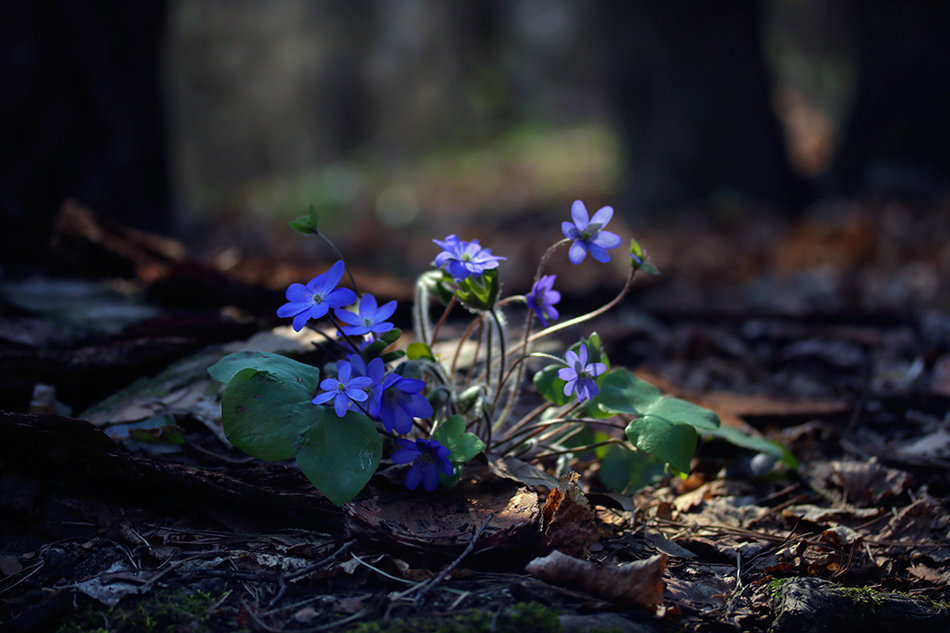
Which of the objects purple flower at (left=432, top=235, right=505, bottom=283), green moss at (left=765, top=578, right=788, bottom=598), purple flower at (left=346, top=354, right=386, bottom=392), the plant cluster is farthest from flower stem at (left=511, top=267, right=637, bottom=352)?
green moss at (left=765, top=578, right=788, bottom=598)

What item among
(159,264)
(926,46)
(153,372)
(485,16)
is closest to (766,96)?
(926,46)

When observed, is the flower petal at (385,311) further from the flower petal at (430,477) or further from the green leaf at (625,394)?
the green leaf at (625,394)

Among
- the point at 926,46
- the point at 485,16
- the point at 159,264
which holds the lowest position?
the point at 159,264

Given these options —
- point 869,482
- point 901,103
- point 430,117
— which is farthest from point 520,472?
point 430,117

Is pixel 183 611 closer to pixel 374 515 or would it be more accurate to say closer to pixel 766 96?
pixel 374 515

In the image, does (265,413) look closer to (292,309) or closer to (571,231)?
(292,309)

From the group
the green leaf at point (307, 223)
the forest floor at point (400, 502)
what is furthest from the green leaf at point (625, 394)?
the green leaf at point (307, 223)
